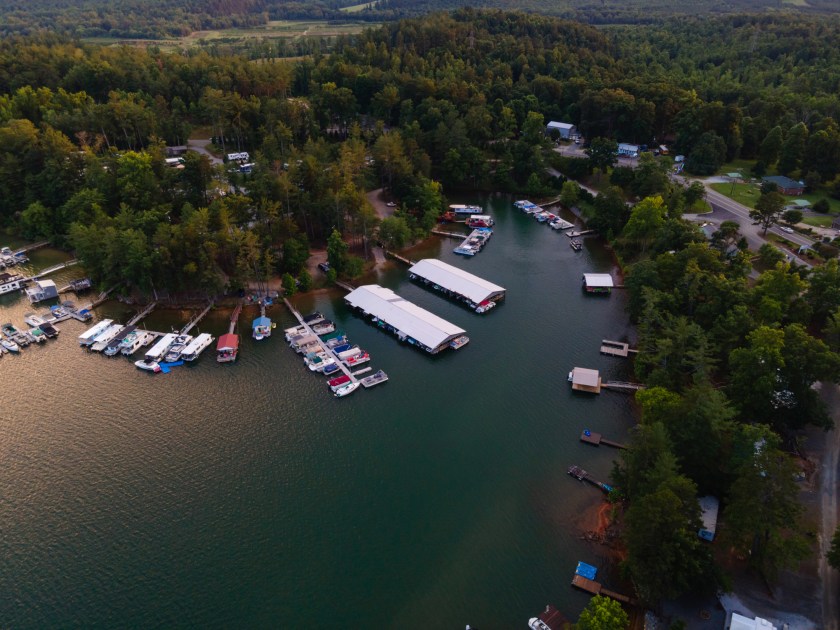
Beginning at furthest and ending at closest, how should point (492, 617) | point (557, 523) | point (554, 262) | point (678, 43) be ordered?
1. point (678, 43)
2. point (554, 262)
3. point (557, 523)
4. point (492, 617)

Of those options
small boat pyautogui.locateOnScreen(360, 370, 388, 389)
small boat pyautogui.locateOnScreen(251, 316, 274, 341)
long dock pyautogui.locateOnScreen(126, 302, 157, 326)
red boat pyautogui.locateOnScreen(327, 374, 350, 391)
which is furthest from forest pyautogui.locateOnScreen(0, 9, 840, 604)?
small boat pyautogui.locateOnScreen(360, 370, 388, 389)

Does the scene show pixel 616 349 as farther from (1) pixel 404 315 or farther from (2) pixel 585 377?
(1) pixel 404 315

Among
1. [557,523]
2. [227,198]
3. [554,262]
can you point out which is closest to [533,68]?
[554,262]

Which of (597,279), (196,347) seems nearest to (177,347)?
(196,347)

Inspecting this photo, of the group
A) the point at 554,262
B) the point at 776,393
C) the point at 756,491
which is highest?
the point at 756,491

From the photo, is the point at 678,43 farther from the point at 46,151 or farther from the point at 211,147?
the point at 46,151

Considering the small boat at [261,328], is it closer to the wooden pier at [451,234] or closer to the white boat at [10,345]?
the white boat at [10,345]

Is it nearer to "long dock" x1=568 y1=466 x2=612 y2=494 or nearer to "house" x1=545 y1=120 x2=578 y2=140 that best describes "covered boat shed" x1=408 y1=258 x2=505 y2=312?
"long dock" x1=568 y1=466 x2=612 y2=494
